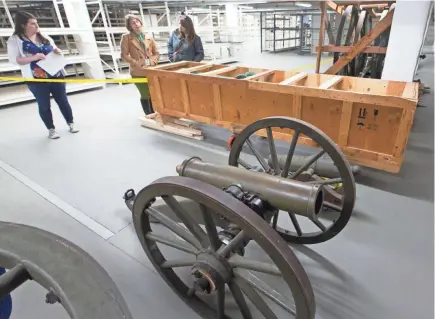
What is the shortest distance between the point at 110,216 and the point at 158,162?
983 millimetres

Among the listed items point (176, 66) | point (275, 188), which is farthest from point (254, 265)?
point (176, 66)

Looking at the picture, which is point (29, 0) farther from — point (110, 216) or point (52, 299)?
point (52, 299)

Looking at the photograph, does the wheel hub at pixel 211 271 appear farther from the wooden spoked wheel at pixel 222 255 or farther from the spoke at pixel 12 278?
the spoke at pixel 12 278

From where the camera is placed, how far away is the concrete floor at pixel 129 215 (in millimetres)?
1662

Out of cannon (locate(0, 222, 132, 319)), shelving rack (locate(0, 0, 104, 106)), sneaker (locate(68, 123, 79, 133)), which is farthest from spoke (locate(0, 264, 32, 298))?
shelving rack (locate(0, 0, 104, 106))

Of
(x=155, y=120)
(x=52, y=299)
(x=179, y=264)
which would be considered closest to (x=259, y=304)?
(x=179, y=264)

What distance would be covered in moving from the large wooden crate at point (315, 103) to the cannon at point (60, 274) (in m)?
2.50

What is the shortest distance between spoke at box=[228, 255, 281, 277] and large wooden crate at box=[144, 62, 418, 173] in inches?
74.4

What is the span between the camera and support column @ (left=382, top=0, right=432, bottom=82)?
3.01 m

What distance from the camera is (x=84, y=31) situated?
21.2ft

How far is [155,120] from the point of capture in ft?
13.9

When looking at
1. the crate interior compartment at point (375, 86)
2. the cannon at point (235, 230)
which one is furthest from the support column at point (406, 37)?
the cannon at point (235, 230)

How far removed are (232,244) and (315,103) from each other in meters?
2.00

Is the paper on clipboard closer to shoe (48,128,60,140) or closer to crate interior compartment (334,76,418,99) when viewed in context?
shoe (48,128,60,140)
